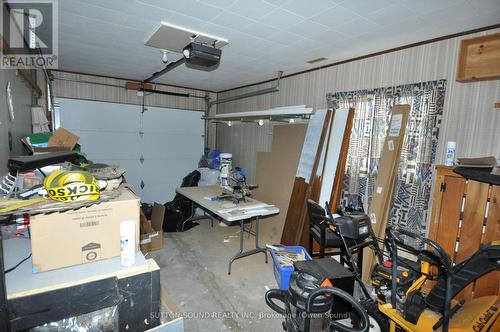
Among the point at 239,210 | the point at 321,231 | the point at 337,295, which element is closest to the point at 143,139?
the point at 239,210

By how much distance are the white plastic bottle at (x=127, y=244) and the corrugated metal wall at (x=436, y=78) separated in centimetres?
287

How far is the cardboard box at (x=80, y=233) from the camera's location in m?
1.19

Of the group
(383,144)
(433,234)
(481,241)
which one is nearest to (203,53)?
(383,144)

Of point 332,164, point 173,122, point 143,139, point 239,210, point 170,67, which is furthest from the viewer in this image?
point 173,122

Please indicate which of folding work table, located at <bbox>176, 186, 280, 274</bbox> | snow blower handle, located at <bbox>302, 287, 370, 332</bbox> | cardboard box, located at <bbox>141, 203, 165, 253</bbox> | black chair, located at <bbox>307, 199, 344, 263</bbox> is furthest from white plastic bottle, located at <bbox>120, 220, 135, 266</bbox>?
cardboard box, located at <bbox>141, 203, 165, 253</bbox>

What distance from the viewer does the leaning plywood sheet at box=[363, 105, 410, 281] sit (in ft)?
9.01

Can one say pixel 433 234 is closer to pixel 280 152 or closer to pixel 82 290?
pixel 280 152

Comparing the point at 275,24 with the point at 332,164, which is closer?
the point at 275,24

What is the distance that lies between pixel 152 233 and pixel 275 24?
3116 millimetres

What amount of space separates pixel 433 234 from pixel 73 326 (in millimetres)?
2842

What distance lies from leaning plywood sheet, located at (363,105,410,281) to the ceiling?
0.81 meters

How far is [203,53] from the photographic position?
2.70 metres

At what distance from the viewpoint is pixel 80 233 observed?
1278 mm

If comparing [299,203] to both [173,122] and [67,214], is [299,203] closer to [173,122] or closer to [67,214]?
[67,214]
